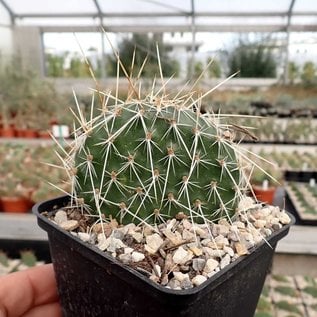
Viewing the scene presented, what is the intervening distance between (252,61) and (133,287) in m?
3.01

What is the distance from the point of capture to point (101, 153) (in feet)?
1.34

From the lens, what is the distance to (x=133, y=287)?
35 centimetres

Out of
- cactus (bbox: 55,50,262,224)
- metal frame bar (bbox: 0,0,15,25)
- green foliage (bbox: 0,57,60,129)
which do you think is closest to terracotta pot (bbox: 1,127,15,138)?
green foliage (bbox: 0,57,60,129)

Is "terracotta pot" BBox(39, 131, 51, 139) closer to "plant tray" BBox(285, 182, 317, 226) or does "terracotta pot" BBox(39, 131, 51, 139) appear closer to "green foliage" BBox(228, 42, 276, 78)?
"green foliage" BBox(228, 42, 276, 78)

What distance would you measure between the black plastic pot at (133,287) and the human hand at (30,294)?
9 centimetres

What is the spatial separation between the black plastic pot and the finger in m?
0.11

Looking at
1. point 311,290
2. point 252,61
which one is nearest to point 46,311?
point 311,290

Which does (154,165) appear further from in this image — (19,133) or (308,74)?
(308,74)

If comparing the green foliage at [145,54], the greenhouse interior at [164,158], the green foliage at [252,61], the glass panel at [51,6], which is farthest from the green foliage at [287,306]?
the glass panel at [51,6]

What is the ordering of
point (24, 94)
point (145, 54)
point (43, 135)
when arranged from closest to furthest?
point (43, 135) → point (145, 54) → point (24, 94)

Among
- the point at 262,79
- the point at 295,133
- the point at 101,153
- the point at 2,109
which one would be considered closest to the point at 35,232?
the point at 101,153

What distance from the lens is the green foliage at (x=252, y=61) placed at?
3078mm

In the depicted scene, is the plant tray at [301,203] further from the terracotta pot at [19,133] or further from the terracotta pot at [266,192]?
the terracotta pot at [19,133]

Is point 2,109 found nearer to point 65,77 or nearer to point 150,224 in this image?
point 65,77
